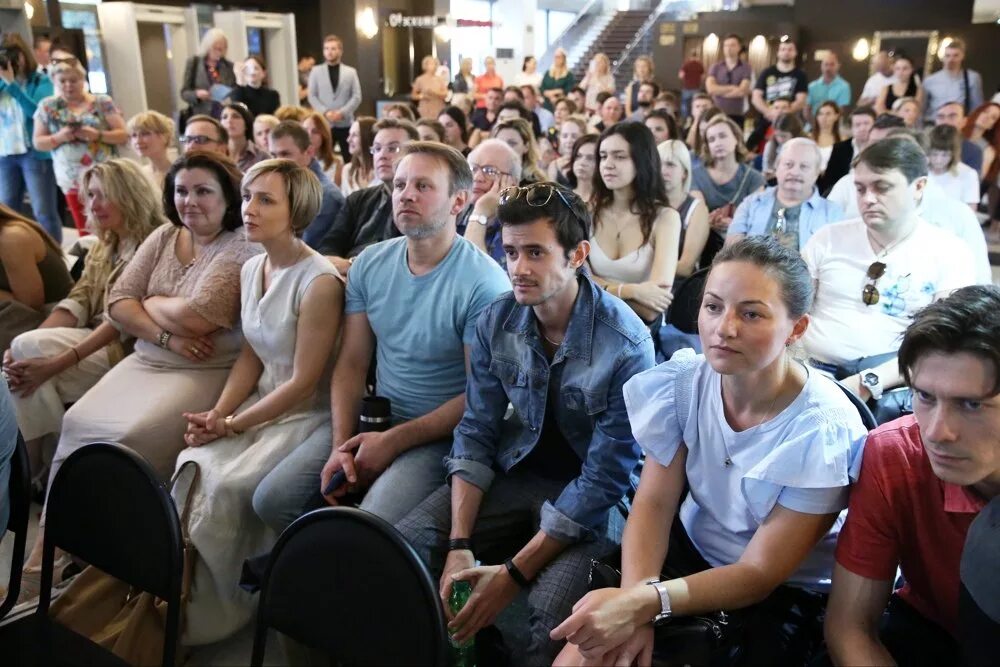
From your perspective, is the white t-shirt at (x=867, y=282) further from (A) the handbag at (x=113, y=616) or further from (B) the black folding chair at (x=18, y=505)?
(B) the black folding chair at (x=18, y=505)

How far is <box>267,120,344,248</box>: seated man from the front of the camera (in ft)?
12.0

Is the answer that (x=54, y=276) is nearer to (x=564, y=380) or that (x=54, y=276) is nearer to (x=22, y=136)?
(x=564, y=380)

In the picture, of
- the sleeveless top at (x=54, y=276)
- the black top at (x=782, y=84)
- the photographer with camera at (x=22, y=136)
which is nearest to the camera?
the sleeveless top at (x=54, y=276)

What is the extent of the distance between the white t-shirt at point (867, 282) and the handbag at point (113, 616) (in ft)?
6.79

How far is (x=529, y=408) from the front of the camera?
1.90m

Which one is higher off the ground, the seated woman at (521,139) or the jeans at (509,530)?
the seated woman at (521,139)

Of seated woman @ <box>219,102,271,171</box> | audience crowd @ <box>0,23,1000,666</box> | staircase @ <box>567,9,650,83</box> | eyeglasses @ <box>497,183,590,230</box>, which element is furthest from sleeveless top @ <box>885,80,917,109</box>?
staircase @ <box>567,9,650,83</box>

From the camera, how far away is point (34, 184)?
5484 mm

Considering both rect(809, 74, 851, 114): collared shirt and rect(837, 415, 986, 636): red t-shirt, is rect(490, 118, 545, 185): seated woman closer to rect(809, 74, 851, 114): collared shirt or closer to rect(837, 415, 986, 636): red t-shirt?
rect(837, 415, 986, 636): red t-shirt

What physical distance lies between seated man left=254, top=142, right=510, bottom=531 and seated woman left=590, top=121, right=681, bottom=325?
97cm

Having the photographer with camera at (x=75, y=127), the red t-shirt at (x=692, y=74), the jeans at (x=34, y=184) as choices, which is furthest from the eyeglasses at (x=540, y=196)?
the red t-shirt at (x=692, y=74)

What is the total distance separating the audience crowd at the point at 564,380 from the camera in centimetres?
132

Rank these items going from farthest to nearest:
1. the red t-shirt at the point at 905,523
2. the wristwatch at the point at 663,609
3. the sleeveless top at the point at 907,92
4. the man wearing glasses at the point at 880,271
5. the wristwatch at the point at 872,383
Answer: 1. the sleeveless top at the point at 907,92
2. the man wearing glasses at the point at 880,271
3. the wristwatch at the point at 872,383
4. the wristwatch at the point at 663,609
5. the red t-shirt at the point at 905,523

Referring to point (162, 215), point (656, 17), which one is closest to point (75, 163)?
point (162, 215)
